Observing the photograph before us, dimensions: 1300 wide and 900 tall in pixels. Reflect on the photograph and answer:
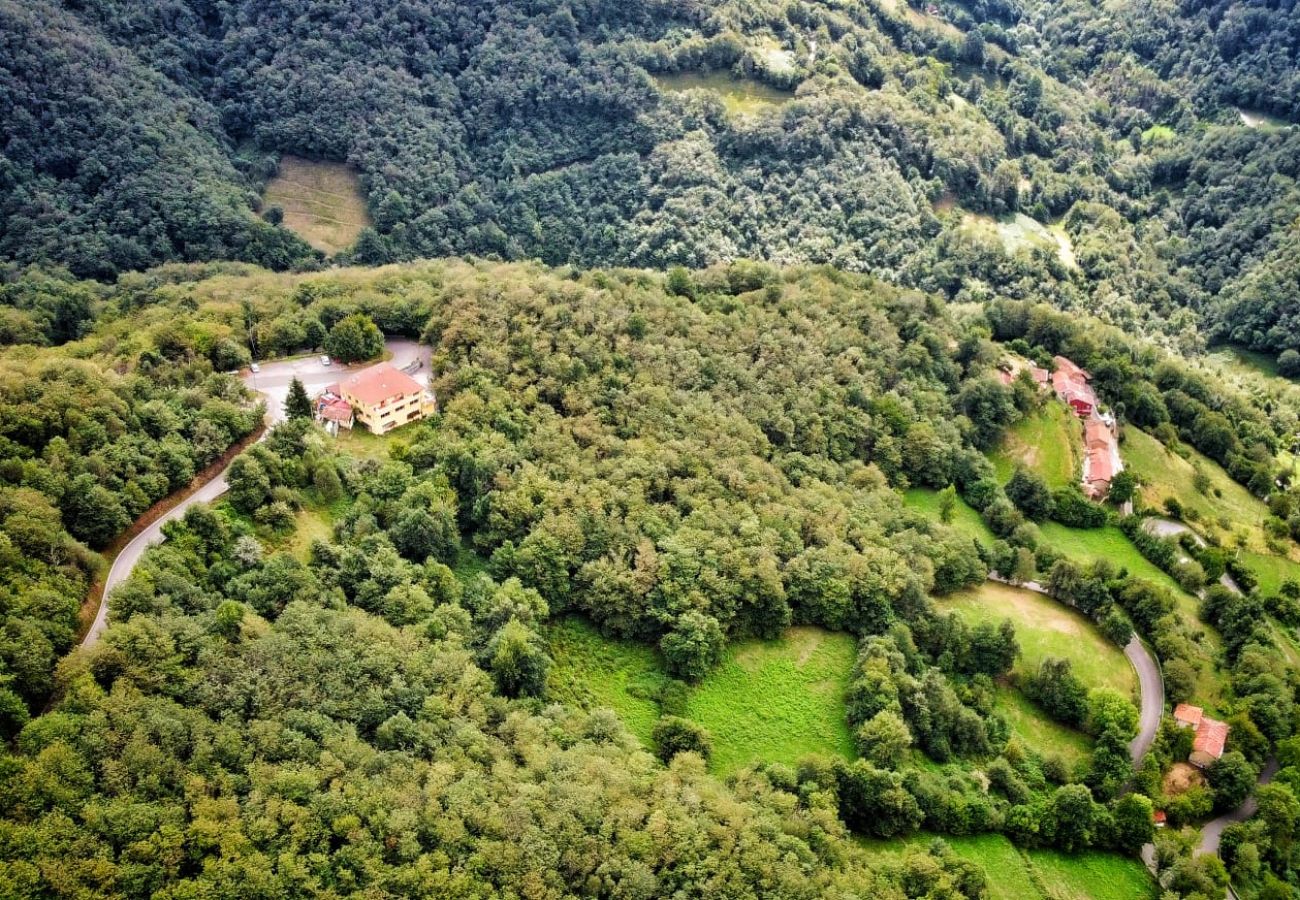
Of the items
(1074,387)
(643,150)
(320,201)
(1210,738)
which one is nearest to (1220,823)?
(1210,738)

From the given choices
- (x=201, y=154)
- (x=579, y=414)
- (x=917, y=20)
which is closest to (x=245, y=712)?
(x=579, y=414)

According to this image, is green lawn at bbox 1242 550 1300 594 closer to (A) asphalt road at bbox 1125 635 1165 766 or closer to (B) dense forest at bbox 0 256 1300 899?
(B) dense forest at bbox 0 256 1300 899

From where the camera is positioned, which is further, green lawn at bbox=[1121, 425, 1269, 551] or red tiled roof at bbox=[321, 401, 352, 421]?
green lawn at bbox=[1121, 425, 1269, 551]

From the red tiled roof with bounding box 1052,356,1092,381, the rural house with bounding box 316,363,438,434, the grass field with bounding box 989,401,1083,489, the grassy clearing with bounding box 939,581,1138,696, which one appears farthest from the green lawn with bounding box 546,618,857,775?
the red tiled roof with bounding box 1052,356,1092,381

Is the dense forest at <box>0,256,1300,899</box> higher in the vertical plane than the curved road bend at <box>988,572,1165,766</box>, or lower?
higher

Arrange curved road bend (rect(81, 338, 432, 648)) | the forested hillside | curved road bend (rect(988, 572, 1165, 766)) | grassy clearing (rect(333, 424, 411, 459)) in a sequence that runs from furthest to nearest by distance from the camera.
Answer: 1. the forested hillside
2. grassy clearing (rect(333, 424, 411, 459))
3. curved road bend (rect(988, 572, 1165, 766))
4. curved road bend (rect(81, 338, 432, 648))

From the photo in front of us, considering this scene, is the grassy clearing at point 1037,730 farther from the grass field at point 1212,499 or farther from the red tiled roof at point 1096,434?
the red tiled roof at point 1096,434

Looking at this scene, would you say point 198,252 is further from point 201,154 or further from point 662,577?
point 662,577
